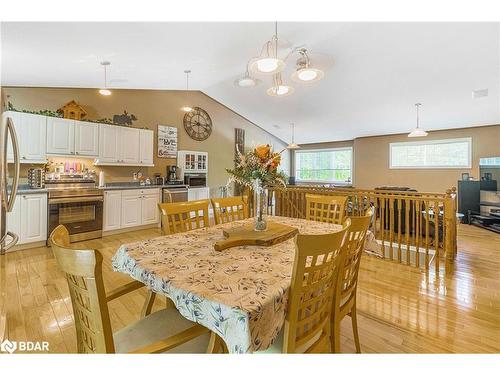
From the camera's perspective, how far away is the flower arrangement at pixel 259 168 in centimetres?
175

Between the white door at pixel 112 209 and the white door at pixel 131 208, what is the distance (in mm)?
73

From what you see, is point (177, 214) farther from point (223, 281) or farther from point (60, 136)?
point (60, 136)

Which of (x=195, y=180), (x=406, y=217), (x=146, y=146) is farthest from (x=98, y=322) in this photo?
(x=195, y=180)

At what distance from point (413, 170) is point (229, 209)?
6554 mm

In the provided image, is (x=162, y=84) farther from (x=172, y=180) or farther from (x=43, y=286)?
(x=43, y=286)

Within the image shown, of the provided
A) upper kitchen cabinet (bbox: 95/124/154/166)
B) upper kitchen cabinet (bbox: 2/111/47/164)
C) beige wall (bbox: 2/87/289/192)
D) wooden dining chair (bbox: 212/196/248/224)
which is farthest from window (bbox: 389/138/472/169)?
upper kitchen cabinet (bbox: 2/111/47/164)

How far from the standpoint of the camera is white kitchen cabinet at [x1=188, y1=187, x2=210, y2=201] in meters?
6.01

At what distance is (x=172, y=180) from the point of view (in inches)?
231

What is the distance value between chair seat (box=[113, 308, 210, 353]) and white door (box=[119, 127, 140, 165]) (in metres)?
4.34

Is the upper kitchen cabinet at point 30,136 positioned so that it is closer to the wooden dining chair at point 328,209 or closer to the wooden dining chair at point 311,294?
the wooden dining chair at point 328,209

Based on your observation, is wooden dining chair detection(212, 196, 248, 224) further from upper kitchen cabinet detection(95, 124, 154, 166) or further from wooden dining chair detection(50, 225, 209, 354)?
upper kitchen cabinet detection(95, 124, 154, 166)

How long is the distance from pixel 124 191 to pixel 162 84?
2235mm
